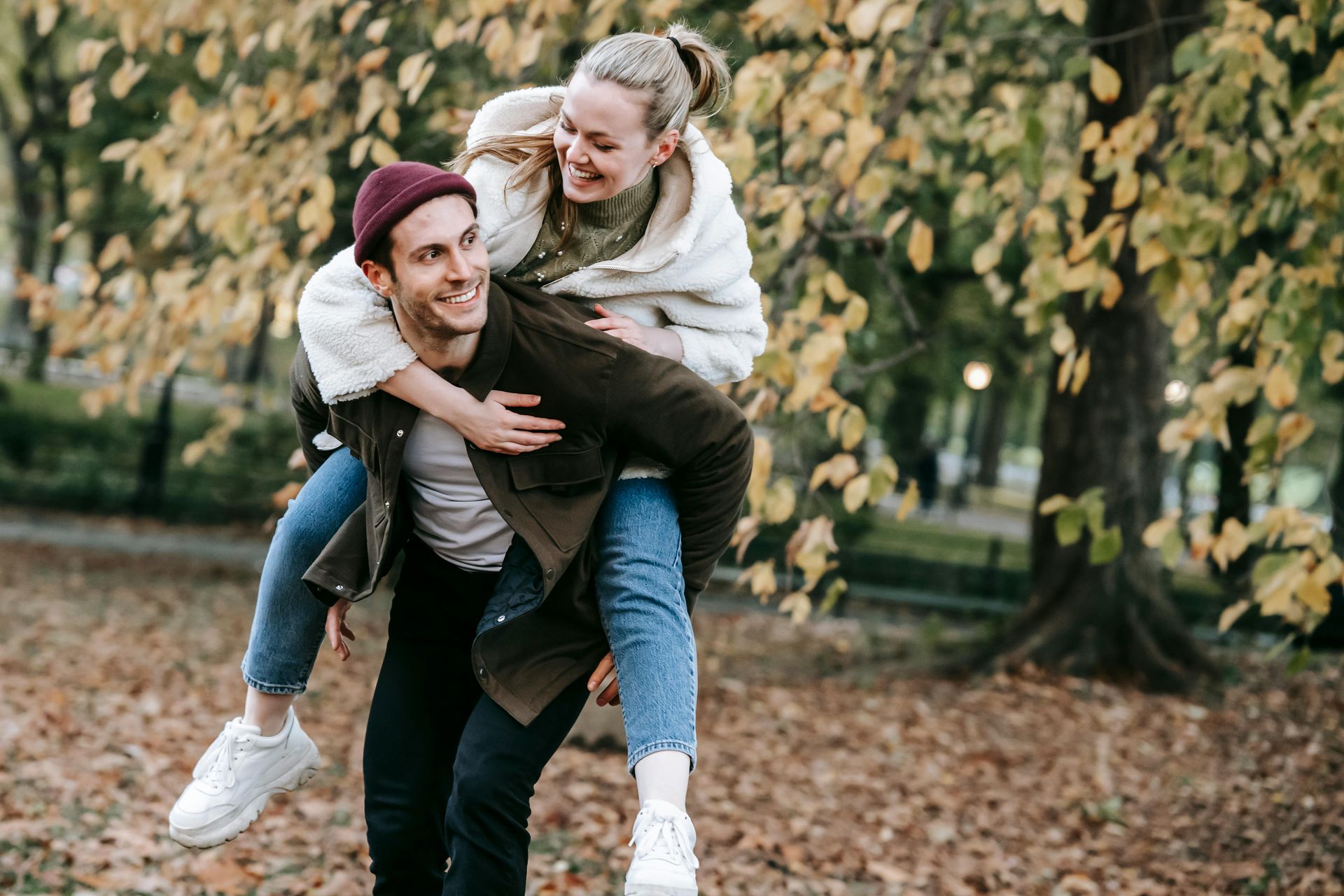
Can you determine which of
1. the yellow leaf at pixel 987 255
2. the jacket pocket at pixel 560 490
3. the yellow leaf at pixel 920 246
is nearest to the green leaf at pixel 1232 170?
the yellow leaf at pixel 987 255

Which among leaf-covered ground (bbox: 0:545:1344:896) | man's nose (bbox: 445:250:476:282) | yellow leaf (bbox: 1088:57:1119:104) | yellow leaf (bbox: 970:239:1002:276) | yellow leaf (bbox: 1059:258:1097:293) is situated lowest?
leaf-covered ground (bbox: 0:545:1344:896)

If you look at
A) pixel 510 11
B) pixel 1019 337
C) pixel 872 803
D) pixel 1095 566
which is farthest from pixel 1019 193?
pixel 1019 337

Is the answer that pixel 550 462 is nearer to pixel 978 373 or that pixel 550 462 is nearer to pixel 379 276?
pixel 379 276

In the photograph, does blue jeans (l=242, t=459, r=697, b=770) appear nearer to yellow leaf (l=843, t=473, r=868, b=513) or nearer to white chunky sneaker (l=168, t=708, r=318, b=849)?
white chunky sneaker (l=168, t=708, r=318, b=849)

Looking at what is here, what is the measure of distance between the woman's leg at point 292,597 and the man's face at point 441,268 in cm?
54

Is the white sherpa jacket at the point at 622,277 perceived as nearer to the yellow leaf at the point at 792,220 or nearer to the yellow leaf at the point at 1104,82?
the yellow leaf at the point at 792,220

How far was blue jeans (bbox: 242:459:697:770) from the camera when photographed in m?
2.29

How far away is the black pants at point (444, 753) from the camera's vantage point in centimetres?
233

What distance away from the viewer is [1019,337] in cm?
1349

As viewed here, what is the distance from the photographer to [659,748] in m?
2.24

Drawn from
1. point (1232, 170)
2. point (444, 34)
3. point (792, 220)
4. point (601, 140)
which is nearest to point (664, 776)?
point (601, 140)

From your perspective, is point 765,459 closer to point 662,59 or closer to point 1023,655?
point 662,59

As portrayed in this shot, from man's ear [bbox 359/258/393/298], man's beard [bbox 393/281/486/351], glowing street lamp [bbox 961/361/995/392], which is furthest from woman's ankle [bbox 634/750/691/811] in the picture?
glowing street lamp [bbox 961/361/995/392]

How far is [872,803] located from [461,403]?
4.76 metres
